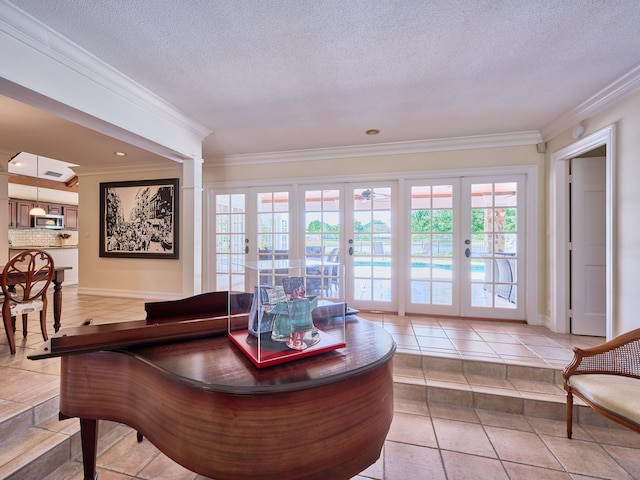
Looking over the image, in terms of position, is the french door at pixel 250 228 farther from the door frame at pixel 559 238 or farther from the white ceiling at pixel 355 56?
the door frame at pixel 559 238

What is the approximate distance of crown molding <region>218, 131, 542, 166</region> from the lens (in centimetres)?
357

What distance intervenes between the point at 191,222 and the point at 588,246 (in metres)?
4.44

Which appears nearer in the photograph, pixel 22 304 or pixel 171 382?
pixel 171 382

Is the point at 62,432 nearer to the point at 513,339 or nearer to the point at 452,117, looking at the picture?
the point at 513,339

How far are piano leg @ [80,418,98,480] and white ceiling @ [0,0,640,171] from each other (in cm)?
219

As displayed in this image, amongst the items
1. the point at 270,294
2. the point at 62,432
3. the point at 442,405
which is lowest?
the point at 442,405

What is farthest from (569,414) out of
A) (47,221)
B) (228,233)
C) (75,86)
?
(47,221)

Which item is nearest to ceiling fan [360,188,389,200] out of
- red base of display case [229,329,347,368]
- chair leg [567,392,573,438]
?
chair leg [567,392,573,438]

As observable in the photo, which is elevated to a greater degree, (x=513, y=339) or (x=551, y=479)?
(x=513, y=339)

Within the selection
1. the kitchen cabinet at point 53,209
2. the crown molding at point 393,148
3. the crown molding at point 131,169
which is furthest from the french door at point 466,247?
the kitchen cabinet at point 53,209

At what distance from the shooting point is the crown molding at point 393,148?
11.7 ft

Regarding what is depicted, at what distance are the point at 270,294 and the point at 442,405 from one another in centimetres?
207

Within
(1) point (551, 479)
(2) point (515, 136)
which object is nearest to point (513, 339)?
(1) point (551, 479)

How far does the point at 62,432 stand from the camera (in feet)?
5.94
